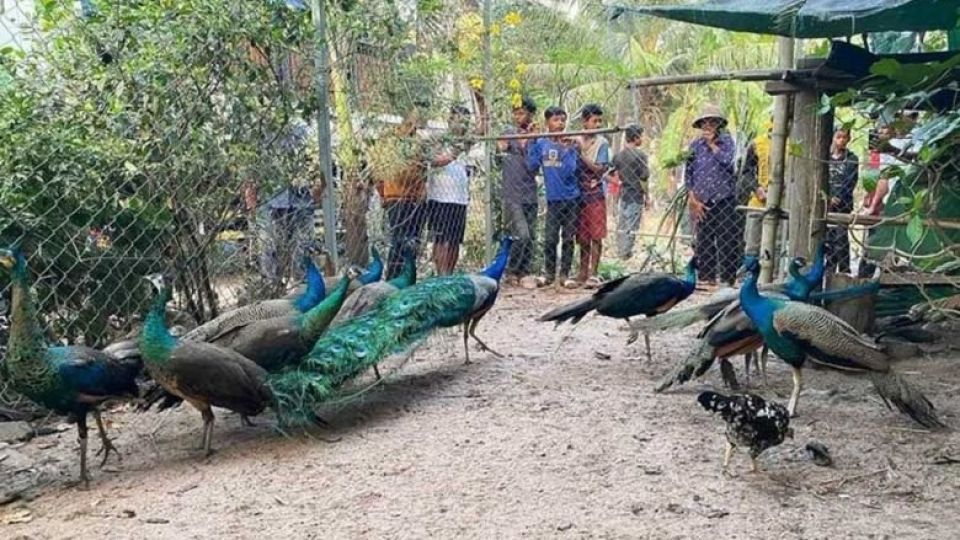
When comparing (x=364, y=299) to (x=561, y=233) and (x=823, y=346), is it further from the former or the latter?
(x=561, y=233)

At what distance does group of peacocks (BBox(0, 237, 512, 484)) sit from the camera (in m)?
3.85

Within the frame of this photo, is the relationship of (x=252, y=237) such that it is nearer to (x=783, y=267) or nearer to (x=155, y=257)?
(x=155, y=257)

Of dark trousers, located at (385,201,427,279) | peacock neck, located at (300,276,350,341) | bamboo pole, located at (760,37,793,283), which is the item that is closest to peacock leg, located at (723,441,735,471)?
peacock neck, located at (300,276,350,341)

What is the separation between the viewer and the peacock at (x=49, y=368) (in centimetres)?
380

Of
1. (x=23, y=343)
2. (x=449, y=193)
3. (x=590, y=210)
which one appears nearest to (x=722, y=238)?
(x=590, y=210)

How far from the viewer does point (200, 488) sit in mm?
3818

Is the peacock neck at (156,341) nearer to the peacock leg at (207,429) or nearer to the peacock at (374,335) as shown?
the peacock leg at (207,429)

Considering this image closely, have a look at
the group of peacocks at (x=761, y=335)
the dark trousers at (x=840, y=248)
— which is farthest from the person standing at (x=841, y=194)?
the group of peacocks at (x=761, y=335)

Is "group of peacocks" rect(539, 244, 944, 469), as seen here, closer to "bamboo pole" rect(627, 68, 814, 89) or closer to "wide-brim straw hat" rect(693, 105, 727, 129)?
"bamboo pole" rect(627, 68, 814, 89)

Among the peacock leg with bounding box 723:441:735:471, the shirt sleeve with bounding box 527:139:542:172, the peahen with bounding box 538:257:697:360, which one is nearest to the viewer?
the peacock leg with bounding box 723:441:735:471

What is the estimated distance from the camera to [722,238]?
8.88 metres

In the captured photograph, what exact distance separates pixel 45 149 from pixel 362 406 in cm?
203

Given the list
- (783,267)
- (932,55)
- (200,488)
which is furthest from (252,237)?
(932,55)

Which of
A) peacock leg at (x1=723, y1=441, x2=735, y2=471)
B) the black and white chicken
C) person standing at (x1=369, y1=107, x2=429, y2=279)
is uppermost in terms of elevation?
person standing at (x1=369, y1=107, x2=429, y2=279)
